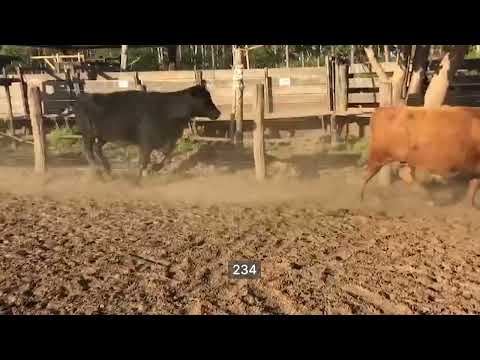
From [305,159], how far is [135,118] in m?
2.90

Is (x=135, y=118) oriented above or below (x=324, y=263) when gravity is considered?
above

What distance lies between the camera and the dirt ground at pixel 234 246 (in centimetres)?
359

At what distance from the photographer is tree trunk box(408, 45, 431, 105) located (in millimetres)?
7121

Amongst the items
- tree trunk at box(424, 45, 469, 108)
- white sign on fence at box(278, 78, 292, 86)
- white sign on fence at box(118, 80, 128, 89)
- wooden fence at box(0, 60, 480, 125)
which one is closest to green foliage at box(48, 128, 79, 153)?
wooden fence at box(0, 60, 480, 125)

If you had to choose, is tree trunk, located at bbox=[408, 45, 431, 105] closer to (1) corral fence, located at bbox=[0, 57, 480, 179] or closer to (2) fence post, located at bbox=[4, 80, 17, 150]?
(1) corral fence, located at bbox=[0, 57, 480, 179]

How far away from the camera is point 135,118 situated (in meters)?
8.00

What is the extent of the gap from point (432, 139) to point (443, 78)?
1.30 m

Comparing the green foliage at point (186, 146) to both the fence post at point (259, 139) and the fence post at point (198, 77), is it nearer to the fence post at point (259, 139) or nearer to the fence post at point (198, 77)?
the fence post at point (198, 77)

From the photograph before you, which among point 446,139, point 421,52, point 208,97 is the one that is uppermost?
point 421,52

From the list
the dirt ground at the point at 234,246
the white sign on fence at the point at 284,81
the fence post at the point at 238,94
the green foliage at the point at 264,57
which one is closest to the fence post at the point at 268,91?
the white sign on fence at the point at 284,81

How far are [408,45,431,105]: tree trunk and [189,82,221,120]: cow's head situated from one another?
307 centimetres

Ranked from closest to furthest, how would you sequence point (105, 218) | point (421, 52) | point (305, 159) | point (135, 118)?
1. point (105, 218)
2. point (421, 52)
3. point (135, 118)
4. point (305, 159)

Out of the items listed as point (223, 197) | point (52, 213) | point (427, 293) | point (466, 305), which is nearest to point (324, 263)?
point (427, 293)

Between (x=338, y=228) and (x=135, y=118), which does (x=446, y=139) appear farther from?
(x=135, y=118)
